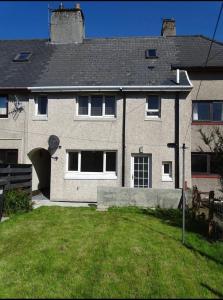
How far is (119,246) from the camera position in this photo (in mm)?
8211

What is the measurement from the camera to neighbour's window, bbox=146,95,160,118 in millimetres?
16547

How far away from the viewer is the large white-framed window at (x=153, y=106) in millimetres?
16547

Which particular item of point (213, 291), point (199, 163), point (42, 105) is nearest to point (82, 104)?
point (42, 105)

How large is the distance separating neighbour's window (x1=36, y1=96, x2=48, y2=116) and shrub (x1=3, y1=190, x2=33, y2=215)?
5.73 m

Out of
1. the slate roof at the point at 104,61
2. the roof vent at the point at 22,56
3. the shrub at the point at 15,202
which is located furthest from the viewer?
the roof vent at the point at 22,56

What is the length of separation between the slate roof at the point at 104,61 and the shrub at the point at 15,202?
21.8 ft

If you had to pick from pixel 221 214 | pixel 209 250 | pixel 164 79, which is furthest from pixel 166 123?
pixel 209 250

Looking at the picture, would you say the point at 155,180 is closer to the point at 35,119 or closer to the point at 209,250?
the point at 35,119

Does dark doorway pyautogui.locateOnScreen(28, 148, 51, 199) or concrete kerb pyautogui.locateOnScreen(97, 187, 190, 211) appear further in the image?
dark doorway pyautogui.locateOnScreen(28, 148, 51, 199)

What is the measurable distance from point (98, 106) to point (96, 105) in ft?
0.37

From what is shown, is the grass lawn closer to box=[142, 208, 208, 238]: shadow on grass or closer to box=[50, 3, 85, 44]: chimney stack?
box=[142, 208, 208, 238]: shadow on grass

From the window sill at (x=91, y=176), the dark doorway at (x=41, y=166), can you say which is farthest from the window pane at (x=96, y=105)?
the dark doorway at (x=41, y=166)

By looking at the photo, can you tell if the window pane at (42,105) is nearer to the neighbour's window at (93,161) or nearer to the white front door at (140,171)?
the neighbour's window at (93,161)

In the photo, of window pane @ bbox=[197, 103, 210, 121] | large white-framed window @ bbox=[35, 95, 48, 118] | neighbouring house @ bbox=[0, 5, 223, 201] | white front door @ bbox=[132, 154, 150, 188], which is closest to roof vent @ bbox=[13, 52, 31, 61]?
neighbouring house @ bbox=[0, 5, 223, 201]
